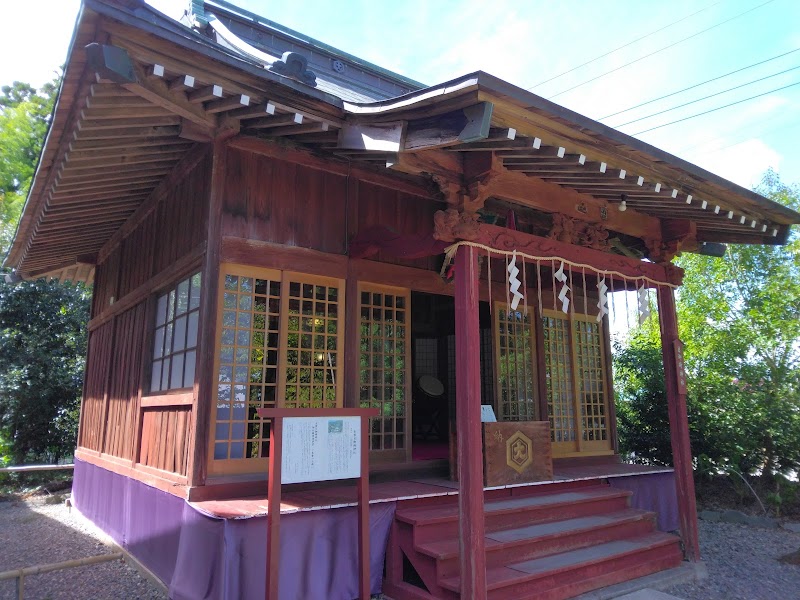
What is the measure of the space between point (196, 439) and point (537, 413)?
171 inches

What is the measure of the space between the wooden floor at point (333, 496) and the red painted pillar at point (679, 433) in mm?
873

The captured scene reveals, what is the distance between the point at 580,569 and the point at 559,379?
3.15 meters

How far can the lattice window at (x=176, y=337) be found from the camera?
513 centimetres

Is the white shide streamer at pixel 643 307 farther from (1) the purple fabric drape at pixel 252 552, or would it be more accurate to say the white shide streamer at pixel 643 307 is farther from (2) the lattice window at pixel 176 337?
(2) the lattice window at pixel 176 337

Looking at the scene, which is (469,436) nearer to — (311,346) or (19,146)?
(311,346)

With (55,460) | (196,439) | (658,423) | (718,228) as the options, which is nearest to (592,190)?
(718,228)

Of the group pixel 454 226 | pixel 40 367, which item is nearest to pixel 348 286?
pixel 454 226

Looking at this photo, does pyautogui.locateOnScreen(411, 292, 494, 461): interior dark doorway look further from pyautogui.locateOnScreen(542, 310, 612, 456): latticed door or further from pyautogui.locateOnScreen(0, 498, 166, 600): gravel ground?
pyautogui.locateOnScreen(0, 498, 166, 600): gravel ground

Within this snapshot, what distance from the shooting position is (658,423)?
974 centimetres

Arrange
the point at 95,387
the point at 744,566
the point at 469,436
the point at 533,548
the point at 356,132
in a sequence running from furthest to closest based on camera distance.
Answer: the point at 95,387, the point at 744,566, the point at 533,548, the point at 356,132, the point at 469,436

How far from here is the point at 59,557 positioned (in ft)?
20.6

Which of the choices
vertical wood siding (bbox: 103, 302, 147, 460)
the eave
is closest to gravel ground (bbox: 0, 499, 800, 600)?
vertical wood siding (bbox: 103, 302, 147, 460)

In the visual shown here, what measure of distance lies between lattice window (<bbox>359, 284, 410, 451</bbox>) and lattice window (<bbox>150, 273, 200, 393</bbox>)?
5.23ft

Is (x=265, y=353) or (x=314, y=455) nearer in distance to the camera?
(x=314, y=455)
